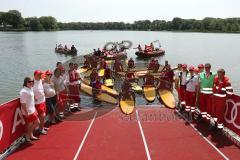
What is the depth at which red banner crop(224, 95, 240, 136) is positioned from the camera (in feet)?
28.1

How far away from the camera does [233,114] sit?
877 cm

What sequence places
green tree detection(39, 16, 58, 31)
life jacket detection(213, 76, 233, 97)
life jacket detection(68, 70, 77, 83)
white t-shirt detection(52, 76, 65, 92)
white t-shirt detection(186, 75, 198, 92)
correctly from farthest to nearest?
green tree detection(39, 16, 58, 31) → life jacket detection(68, 70, 77, 83) → white t-shirt detection(52, 76, 65, 92) → white t-shirt detection(186, 75, 198, 92) → life jacket detection(213, 76, 233, 97)

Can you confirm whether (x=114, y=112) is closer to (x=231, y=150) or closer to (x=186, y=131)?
(x=186, y=131)

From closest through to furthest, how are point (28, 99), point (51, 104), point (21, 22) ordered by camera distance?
point (28, 99)
point (51, 104)
point (21, 22)

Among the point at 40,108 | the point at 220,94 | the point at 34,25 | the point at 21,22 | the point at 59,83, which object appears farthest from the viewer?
the point at 21,22

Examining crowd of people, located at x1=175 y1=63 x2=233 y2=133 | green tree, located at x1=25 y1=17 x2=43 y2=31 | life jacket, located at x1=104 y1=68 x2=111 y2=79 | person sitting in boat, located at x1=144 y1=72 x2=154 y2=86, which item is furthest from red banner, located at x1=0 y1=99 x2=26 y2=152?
green tree, located at x1=25 y1=17 x2=43 y2=31

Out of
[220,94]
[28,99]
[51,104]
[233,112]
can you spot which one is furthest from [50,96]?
[233,112]

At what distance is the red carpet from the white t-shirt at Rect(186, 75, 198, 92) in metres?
1.17

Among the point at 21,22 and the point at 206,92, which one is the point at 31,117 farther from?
the point at 21,22

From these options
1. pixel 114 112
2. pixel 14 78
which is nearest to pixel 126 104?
pixel 114 112

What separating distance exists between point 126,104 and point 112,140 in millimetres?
3941

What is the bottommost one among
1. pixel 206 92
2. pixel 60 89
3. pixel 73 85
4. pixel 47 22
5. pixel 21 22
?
pixel 73 85

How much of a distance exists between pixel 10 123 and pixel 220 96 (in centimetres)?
578

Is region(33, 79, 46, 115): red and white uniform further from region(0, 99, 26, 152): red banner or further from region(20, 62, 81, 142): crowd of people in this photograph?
region(0, 99, 26, 152): red banner
